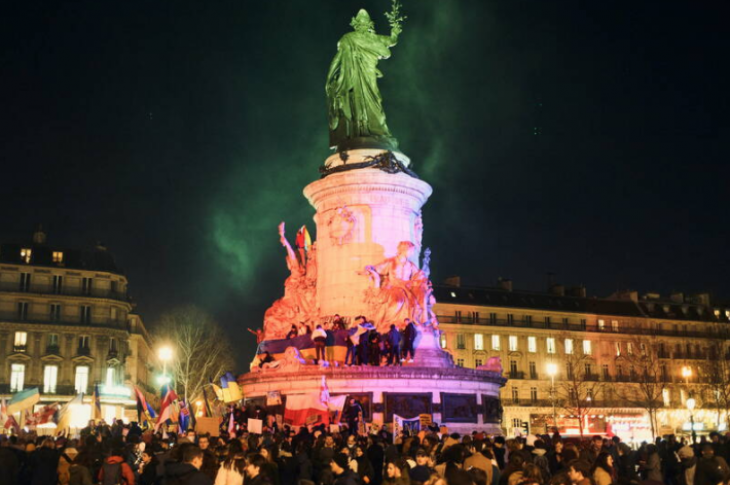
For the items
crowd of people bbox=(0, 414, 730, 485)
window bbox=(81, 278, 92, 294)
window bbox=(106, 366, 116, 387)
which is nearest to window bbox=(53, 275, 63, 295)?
window bbox=(81, 278, 92, 294)

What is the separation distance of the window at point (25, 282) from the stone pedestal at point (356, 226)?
142ft

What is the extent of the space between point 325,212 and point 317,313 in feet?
15.1

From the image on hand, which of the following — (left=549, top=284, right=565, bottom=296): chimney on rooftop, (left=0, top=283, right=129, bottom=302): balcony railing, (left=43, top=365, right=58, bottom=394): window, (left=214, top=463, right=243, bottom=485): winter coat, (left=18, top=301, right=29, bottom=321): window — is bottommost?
(left=214, top=463, right=243, bottom=485): winter coat

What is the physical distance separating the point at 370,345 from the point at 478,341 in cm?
4810

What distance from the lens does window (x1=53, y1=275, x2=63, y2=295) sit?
72669 mm

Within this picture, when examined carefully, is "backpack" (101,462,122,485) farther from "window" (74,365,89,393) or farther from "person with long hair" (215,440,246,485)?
"window" (74,365,89,393)

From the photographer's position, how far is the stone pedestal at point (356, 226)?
36.4m

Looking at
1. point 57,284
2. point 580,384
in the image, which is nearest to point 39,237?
point 57,284

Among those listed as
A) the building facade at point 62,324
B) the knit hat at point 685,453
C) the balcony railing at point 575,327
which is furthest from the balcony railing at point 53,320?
the knit hat at point 685,453

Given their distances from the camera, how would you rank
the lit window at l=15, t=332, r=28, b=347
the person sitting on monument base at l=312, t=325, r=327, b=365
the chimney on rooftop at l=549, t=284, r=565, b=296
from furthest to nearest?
the chimney on rooftop at l=549, t=284, r=565, b=296, the lit window at l=15, t=332, r=28, b=347, the person sitting on monument base at l=312, t=325, r=327, b=365

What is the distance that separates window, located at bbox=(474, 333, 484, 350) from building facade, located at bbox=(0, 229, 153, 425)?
105 feet

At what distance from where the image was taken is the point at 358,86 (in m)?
39.7

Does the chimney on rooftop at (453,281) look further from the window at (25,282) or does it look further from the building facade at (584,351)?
the window at (25,282)

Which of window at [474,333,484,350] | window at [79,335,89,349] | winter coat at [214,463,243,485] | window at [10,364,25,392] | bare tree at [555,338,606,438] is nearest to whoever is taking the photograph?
winter coat at [214,463,243,485]
